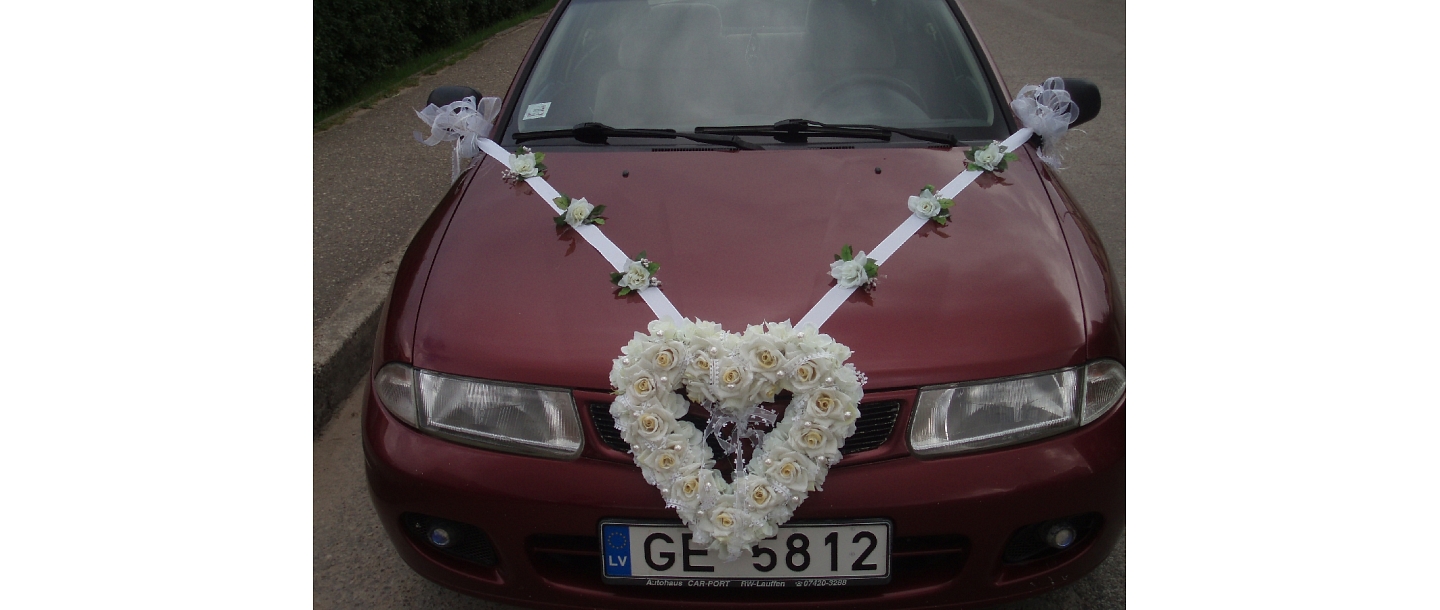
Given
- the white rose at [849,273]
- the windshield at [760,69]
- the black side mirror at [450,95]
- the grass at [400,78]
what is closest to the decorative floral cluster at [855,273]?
the white rose at [849,273]

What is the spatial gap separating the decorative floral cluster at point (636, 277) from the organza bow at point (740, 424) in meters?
0.31

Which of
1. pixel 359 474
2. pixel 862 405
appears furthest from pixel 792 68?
pixel 359 474

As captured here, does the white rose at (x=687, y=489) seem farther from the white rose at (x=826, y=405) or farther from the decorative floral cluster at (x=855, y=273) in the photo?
the decorative floral cluster at (x=855, y=273)

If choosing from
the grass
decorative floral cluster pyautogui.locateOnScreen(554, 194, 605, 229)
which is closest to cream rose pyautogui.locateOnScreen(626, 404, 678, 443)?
decorative floral cluster pyautogui.locateOnScreen(554, 194, 605, 229)

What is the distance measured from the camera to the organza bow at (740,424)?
1876 mm

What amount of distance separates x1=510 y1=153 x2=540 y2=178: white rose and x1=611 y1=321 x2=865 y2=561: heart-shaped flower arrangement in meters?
0.88

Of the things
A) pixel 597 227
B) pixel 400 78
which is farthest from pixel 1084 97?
pixel 400 78

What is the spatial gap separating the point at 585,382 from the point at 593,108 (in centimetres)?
123

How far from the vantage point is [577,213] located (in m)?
2.32

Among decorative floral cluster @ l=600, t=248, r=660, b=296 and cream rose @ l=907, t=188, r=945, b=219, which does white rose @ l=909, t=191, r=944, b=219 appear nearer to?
cream rose @ l=907, t=188, r=945, b=219

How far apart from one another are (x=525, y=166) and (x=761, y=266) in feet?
2.69

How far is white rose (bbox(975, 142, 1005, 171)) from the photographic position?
2.55 m

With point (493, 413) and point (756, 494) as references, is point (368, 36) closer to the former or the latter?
point (493, 413)

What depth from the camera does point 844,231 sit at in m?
2.23
